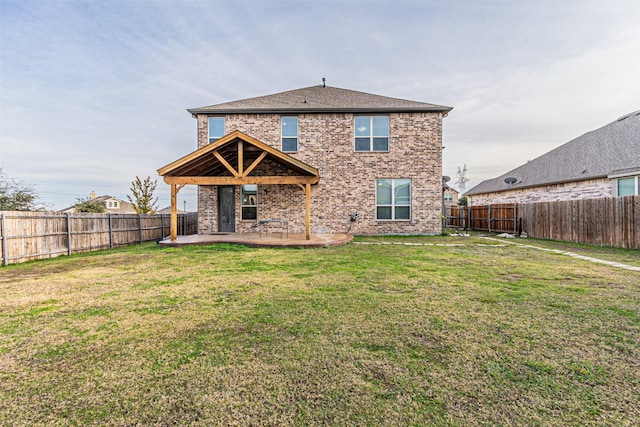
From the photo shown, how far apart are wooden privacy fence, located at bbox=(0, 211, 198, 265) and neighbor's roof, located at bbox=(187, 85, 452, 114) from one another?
5.87 metres

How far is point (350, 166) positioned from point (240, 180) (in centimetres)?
557

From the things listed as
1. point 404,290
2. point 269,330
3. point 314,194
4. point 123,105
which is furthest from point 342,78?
point 269,330

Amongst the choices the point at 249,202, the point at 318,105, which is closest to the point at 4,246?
the point at 249,202

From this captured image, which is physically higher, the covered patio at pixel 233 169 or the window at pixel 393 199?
the covered patio at pixel 233 169

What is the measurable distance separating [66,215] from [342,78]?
56.1ft

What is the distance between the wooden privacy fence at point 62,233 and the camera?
7590mm

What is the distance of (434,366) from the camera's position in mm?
2355

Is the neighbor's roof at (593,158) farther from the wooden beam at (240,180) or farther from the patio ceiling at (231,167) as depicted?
the patio ceiling at (231,167)

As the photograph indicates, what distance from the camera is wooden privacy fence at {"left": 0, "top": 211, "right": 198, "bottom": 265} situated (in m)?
7.59

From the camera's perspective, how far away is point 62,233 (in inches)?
356

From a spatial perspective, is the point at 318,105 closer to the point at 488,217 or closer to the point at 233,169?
the point at 233,169

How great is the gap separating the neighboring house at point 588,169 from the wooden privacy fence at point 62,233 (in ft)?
72.2

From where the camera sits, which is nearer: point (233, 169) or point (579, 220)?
point (233, 169)

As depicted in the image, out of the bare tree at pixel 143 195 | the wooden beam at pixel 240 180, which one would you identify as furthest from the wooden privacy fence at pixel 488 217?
the bare tree at pixel 143 195
